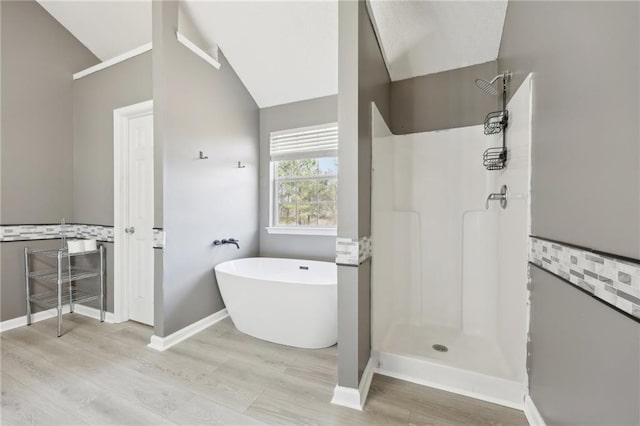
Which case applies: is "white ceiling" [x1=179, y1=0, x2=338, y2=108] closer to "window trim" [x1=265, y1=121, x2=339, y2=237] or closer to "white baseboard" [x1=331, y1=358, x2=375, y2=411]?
"window trim" [x1=265, y1=121, x2=339, y2=237]

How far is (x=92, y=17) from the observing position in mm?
2672

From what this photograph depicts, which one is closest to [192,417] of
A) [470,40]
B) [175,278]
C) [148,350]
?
[148,350]

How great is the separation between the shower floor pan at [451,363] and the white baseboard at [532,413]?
4cm

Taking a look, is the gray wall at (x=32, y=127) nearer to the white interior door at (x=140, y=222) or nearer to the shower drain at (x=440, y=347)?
the white interior door at (x=140, y=222)

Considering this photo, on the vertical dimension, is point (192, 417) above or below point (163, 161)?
below

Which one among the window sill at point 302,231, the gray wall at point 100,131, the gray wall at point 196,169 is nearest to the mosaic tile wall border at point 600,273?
the window sill at point 302,231

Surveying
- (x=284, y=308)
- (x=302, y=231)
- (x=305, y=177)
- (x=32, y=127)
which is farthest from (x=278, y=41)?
(x=32, y=127)

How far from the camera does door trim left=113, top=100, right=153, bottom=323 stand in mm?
2561

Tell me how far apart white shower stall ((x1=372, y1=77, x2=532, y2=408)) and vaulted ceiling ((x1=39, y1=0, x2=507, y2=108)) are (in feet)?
2.24

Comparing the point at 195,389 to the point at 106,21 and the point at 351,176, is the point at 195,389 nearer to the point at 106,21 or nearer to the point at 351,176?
the point at 351,176

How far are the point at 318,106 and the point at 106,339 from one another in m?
3.08

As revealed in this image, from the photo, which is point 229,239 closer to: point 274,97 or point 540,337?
point 274,97

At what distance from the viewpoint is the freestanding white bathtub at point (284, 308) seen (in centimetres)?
196

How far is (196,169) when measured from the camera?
244cm
